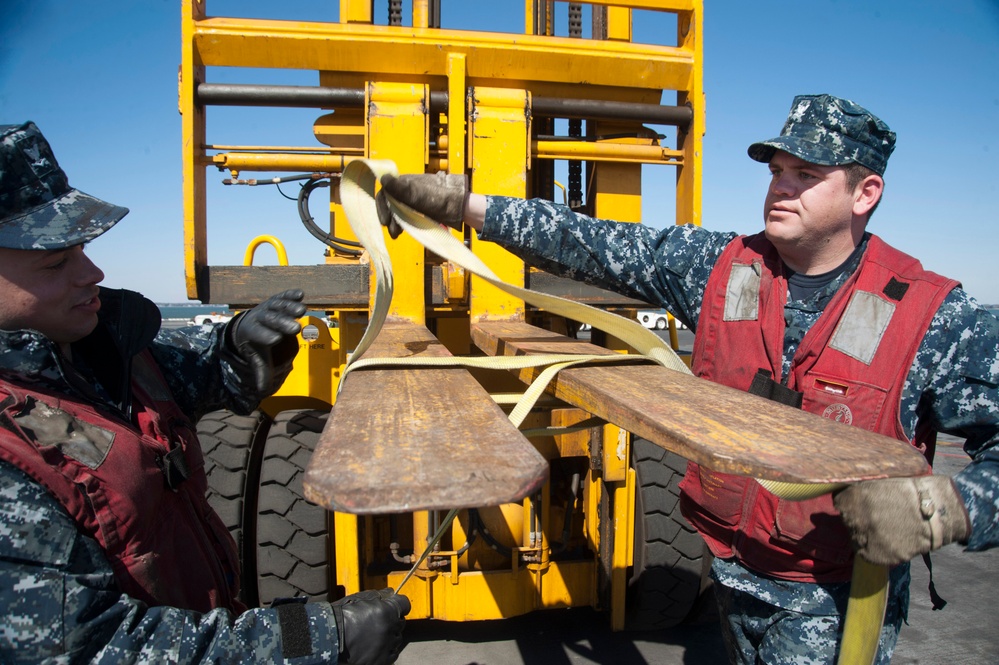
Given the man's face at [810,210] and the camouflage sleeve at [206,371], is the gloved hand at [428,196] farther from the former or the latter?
the man's face at [810,210]

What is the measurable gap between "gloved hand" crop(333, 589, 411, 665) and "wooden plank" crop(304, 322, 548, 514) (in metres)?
0.50

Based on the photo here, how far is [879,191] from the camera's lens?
1.87 m

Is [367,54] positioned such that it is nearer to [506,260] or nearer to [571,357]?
[506,260]

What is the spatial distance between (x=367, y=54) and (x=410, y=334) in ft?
4.30

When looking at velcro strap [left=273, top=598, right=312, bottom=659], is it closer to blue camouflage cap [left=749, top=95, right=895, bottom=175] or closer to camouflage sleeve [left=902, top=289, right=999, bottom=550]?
camouflage sleeve [left=902, top=289, right=999, bottom=550]

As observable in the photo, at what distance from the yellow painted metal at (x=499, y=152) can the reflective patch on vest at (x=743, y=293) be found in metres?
1.07

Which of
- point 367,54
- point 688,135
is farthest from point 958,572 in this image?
point 367,54

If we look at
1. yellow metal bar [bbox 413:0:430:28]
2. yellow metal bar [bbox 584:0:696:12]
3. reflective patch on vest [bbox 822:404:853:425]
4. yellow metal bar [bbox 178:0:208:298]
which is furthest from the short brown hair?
yellow metal bar [bbox 178:0:208:298]

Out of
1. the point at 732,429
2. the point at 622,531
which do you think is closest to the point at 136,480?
the point at 732,429

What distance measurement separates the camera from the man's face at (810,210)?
1.80m

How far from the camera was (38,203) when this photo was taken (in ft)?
4.97

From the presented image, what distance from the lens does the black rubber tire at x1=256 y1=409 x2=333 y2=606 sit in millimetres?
3131

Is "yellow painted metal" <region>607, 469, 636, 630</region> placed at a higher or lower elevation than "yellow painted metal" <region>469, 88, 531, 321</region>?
lower

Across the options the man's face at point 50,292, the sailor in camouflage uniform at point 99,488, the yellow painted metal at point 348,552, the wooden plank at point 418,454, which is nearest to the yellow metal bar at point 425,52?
the sailor in camouflage uniform at point 99,488
